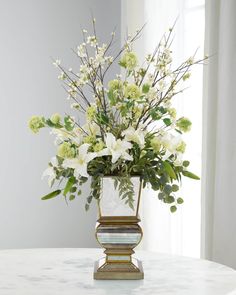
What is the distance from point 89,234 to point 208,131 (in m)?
1.31

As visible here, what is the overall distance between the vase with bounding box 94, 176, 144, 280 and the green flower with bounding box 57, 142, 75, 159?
115 mm

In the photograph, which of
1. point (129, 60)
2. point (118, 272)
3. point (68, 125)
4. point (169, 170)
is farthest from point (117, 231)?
point (129, 60)

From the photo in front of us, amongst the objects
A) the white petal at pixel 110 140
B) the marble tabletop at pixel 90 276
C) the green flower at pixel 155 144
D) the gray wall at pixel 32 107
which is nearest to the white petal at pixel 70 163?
the white petal at pixel 110 140

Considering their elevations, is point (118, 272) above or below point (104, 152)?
below

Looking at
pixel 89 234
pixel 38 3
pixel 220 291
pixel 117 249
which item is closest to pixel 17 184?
pixel 89 234

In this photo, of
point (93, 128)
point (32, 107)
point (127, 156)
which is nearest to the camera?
point (127, 156)

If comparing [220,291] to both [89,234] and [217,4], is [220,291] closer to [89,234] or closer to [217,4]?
[217,4]

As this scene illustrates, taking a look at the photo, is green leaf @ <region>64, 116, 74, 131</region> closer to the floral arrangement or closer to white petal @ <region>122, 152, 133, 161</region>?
the floral arrangement

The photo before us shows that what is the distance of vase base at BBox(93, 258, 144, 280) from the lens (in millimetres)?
1961

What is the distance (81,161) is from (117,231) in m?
0.23

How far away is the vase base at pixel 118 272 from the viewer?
6.43 feet

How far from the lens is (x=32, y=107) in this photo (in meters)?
3.67

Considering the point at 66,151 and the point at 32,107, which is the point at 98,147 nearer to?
the point at 66,151

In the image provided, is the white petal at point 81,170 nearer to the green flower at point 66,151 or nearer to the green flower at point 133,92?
the green flower at point 66,151
